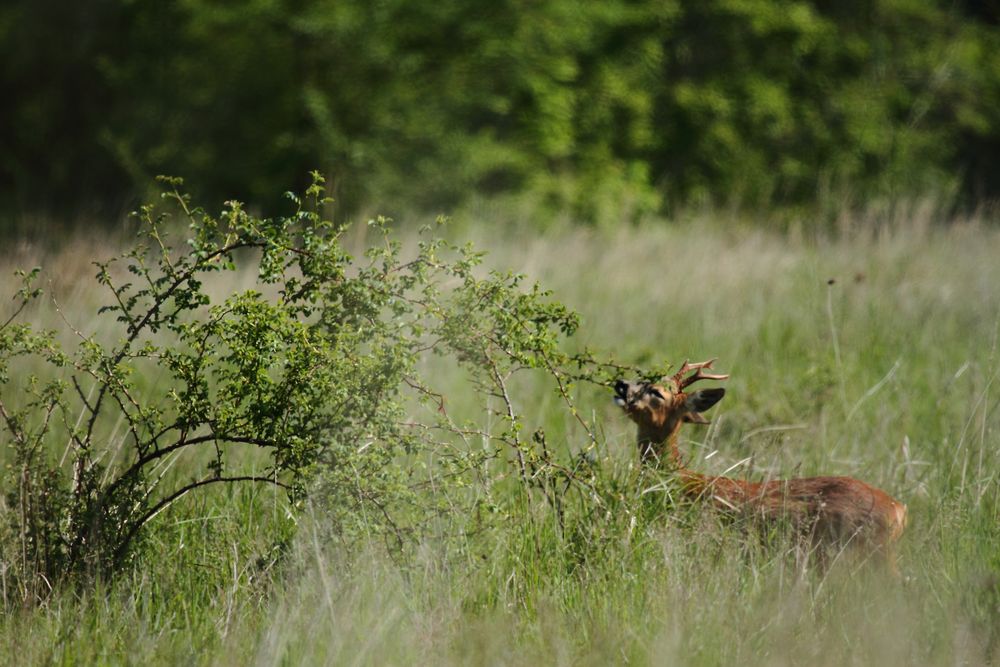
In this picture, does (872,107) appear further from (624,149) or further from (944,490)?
(944,490)

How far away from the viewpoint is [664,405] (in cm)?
423

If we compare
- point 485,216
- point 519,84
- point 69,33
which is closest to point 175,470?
point 485,216

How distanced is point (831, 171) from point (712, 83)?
1.98m

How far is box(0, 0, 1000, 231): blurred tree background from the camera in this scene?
1249 cm

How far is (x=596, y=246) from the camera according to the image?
34.6 feet

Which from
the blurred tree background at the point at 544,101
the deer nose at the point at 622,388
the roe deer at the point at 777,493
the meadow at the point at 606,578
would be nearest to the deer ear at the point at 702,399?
the roe deer at the point at 777,493

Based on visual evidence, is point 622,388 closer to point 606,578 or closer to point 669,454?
point 669,454

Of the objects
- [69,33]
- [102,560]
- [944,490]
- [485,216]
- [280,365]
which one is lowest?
[944,490]

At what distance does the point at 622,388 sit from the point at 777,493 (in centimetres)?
64

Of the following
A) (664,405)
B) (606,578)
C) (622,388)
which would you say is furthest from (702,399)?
(606,578)

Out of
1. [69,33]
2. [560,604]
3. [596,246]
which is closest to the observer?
[560,604]

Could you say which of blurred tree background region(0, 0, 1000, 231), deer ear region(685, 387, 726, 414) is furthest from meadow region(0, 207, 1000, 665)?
blurred tree background region(0, 0, 1000, 231)

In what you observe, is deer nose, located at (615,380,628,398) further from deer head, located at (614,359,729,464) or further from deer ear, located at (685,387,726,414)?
deer ear, located at (685,387,726,414)

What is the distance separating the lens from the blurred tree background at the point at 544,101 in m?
12.5
